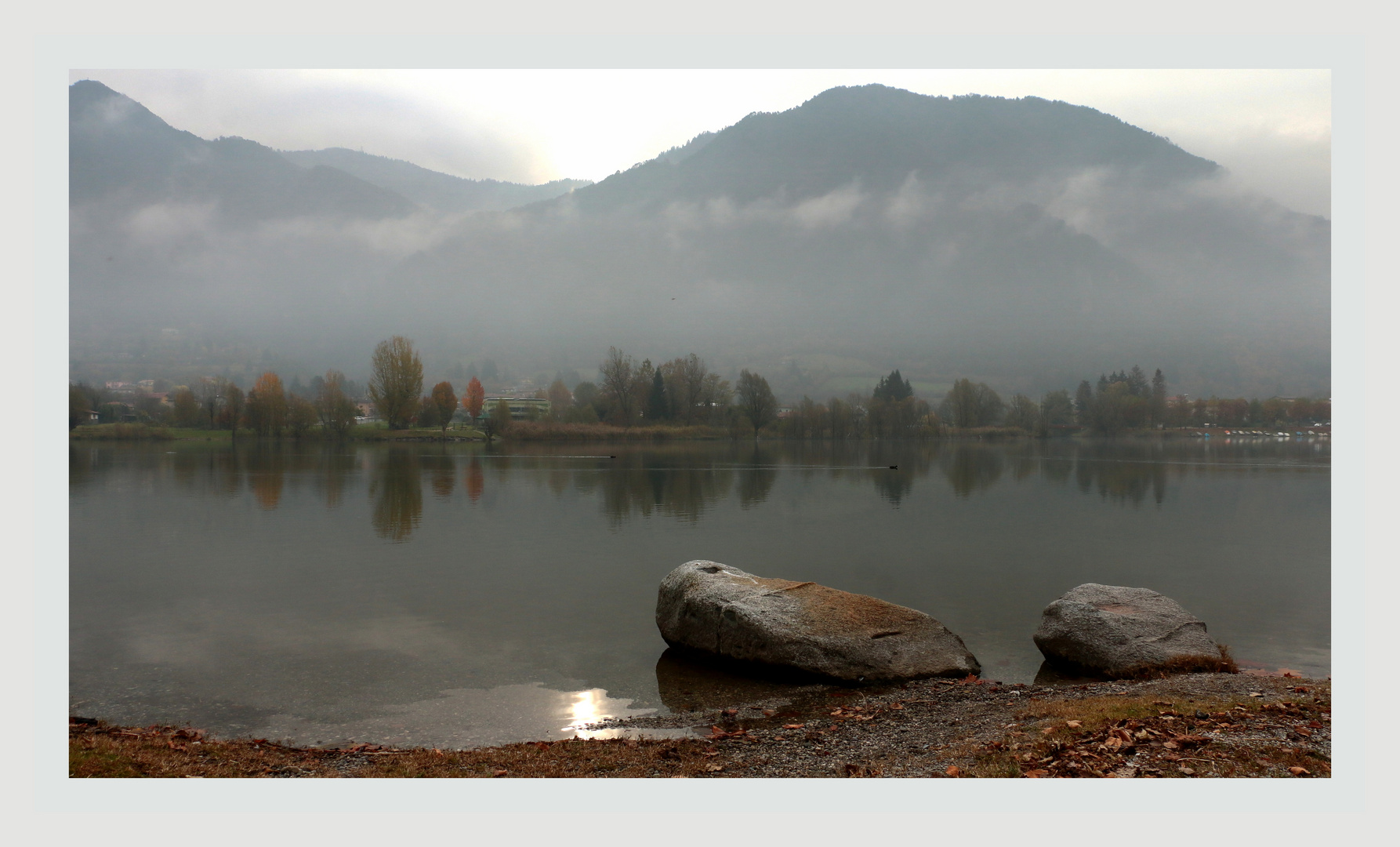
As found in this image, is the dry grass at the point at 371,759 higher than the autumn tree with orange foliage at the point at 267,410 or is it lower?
lower

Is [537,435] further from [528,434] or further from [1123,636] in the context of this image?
[1123,636]

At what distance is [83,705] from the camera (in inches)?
412

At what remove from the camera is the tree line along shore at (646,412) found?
366 feet

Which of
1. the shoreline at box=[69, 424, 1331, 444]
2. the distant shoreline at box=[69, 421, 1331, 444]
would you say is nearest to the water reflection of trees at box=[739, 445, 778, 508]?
the shoreline at box=[69, 424, 1331, 444]

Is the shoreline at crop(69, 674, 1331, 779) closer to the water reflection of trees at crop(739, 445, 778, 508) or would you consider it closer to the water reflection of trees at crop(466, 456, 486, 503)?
the water reflection of trees at crop(739, 445, 778, 508)

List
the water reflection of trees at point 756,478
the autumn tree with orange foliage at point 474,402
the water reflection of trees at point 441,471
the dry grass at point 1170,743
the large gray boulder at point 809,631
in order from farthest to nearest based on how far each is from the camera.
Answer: the autumn tree with orange foliage at point 474,402 → the water reflection of trees at point 441,471 → the water reflection of trees at point 756,478 → the large gray boulder at point 809,631 → the dry grass at point 1170,743

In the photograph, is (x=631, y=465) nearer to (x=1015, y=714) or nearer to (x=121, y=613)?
(x=121, y=613)

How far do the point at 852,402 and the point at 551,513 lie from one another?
117628 millimetres

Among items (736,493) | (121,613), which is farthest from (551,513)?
(121,613)

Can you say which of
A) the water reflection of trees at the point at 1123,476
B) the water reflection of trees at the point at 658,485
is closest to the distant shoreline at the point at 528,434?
the water reflection of trees at the point at 1123,476

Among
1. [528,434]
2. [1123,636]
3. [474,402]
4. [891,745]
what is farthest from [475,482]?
[474,402]

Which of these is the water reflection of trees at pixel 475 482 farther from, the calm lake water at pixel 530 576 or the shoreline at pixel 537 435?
the shoreline at pixel 537 435

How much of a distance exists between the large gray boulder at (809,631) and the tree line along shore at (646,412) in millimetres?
98616

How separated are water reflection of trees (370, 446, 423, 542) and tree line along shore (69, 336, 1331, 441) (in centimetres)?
5026
